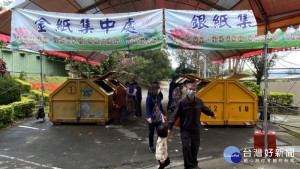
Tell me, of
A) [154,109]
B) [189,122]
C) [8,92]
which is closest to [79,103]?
[8,92]

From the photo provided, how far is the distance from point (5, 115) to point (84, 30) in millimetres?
4276

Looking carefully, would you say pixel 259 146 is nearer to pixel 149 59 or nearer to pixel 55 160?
pixel 55 160

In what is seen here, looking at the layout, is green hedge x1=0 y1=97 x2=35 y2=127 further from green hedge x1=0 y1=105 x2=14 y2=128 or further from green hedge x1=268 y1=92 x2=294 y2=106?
green hedge x1=268 y1=92 x2=294 y2=106

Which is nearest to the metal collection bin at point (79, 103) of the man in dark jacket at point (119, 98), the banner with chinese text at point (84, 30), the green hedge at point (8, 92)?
the man in dark jacket at point (119, 98)

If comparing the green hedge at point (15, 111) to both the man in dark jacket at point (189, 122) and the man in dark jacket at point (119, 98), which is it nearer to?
the man in dark jacket at point (119, 98)

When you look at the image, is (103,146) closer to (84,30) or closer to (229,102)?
(84,30)

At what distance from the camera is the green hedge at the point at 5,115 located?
7488 mm

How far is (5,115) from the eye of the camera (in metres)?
7.66

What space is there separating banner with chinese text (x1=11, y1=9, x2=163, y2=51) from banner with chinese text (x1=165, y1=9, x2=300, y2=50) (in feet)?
1.38

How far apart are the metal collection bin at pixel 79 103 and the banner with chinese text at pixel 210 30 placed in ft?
11.2

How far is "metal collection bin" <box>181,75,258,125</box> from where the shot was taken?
24.9ft

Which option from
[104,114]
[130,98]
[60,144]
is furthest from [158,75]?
[60,144]

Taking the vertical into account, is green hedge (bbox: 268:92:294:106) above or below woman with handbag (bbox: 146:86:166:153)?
below

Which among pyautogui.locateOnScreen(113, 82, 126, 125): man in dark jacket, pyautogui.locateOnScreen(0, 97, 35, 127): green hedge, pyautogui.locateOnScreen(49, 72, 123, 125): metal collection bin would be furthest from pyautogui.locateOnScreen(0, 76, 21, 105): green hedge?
pyautogui.locateOnScreen(113, 82, 126, 125): man in dark jacket
